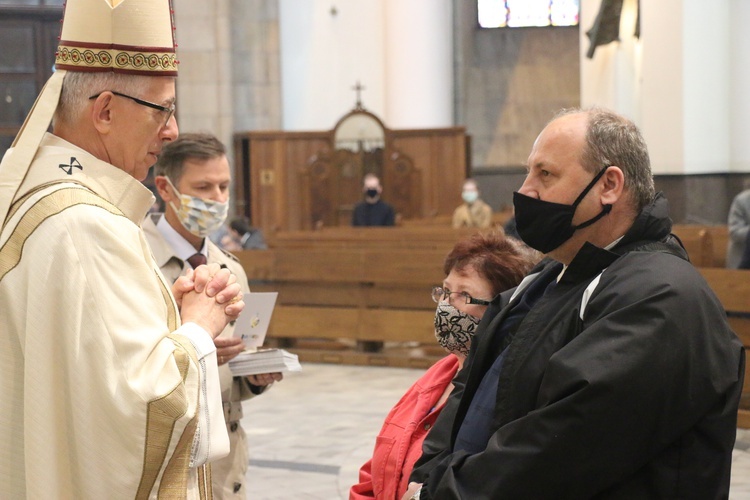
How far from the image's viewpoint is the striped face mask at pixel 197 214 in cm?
329

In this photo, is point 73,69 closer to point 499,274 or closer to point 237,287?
point 237,287

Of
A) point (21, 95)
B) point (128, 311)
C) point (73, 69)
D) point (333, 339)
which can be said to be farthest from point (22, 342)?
point (21, 95)

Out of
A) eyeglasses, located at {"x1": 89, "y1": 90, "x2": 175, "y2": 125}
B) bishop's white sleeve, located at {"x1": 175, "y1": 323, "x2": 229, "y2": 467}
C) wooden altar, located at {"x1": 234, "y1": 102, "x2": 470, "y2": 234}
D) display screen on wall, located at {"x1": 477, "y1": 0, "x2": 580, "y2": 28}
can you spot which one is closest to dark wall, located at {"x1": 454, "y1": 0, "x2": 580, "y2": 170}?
display screen on wall, located at {"x1": 477, "y1": 0, "x2": 580, "y2": 28}

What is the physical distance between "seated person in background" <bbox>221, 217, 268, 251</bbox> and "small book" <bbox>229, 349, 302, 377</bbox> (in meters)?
7.77

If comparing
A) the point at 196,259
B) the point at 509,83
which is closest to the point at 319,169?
the point at 509,83

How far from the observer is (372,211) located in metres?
13.9

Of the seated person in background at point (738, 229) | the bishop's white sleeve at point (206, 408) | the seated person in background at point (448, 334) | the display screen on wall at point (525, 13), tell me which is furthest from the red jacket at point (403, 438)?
the display screen on wall at point (525, 13)

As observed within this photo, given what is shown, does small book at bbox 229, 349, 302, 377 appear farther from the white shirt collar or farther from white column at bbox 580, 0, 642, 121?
white column at bbox 580, 0, 642, 121

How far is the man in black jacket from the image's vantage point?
1.91 meters

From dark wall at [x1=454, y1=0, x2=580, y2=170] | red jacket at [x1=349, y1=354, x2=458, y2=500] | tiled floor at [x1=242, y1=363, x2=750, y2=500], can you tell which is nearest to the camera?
red jacket at [x1=349, y1=354, x2=458, y2=500]

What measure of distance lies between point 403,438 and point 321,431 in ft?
A: 12.4

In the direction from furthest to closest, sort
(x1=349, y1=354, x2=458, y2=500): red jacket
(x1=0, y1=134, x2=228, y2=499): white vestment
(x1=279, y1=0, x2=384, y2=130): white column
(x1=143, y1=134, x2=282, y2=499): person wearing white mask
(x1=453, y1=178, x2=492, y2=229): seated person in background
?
(x1=279, y1=0, x2=384, y2=130): white column → (x1=453, y1=178, x2=492, y2=229): seated person in background → (x1=143, y1=134, x2=282, y2=499): person wearing white mask → (x1=349, y1=354, x2=458, y2=500): red jacket → (x1=0, y1=134, x2=228, y2=499): white vestment

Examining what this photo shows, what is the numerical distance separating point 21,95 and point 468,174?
6954 millimetres

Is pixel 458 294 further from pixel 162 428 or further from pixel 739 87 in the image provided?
pixel 739 87
